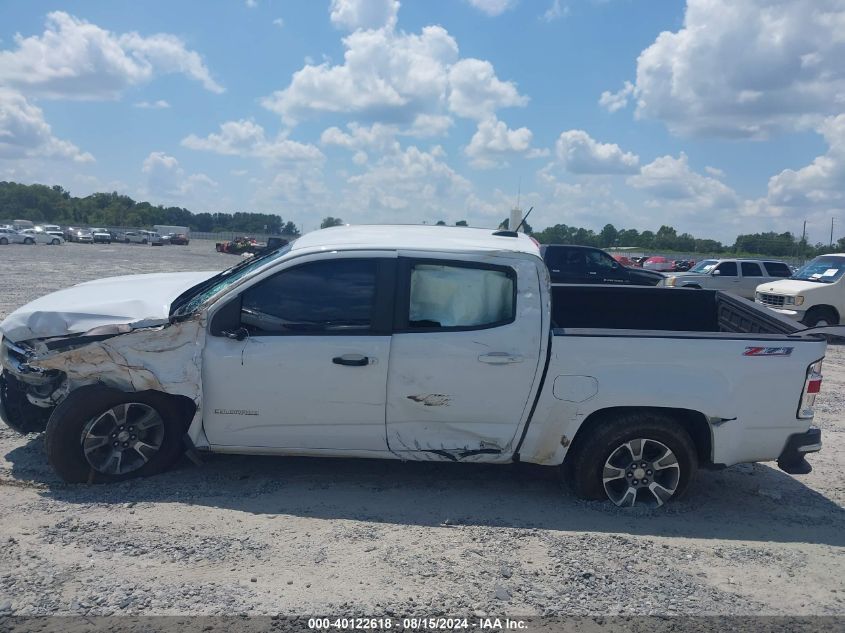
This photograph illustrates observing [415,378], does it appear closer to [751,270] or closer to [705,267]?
[751,270]

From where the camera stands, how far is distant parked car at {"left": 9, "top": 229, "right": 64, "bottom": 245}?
60125 mm

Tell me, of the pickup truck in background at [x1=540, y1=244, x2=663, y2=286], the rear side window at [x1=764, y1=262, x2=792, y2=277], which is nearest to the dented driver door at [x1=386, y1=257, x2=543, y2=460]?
the pickup truck in background at [x1=540, y1=244, x2=663, y2=286]

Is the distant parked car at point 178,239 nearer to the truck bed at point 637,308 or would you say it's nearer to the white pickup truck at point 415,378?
the truck bed at point 637,308

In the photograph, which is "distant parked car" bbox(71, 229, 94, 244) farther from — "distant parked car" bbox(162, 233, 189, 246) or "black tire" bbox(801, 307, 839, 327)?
"black tire" bbox(801, 307, 839, 327)

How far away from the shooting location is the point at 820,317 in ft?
50.5

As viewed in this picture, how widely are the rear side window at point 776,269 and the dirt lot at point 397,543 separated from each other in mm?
18427

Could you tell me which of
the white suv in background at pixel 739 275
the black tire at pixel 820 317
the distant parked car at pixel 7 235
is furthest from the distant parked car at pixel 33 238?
the black tire at pixel 820 317

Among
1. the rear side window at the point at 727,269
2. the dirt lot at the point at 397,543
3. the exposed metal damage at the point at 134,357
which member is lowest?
the dirt lot at the point at 397,543

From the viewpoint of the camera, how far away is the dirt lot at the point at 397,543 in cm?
385

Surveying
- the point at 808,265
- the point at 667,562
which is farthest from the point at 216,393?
the point at 808,265

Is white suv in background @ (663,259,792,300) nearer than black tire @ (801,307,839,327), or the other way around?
black tire @ (801,307,839,327)

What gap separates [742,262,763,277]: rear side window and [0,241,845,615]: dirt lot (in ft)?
58.5

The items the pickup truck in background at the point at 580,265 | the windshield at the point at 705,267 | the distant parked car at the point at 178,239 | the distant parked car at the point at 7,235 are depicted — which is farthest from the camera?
the distant parked car at the point at 178,239

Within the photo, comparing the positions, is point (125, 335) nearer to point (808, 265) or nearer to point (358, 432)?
point (358, 432)
